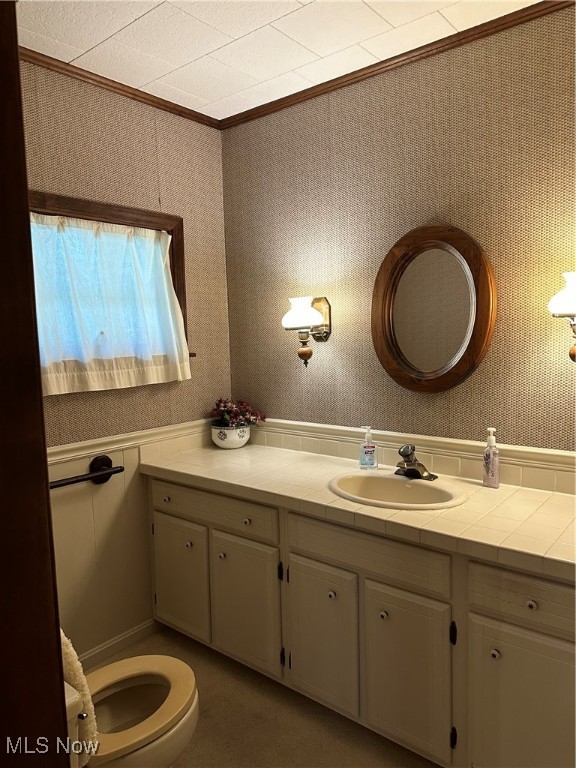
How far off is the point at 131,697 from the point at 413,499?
1.22m

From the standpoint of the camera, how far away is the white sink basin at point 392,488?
82.3 inches

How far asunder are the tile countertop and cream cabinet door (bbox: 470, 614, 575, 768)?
0.22 m

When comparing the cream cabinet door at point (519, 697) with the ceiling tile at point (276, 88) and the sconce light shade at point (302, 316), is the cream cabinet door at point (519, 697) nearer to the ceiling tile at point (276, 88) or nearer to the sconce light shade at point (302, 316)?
the sconce light shade at point (302, 316)

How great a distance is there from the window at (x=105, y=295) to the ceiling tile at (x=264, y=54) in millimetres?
761

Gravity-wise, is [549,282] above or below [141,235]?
below

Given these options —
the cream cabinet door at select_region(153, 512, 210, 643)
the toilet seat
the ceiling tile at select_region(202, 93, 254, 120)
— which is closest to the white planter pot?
the cream cabinet door at select_region(153, 512, 210, 643)

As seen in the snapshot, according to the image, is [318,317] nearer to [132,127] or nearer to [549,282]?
[549,282]

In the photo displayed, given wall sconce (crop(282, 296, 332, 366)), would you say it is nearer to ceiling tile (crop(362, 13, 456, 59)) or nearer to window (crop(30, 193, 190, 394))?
window (crop(30, 193, 190, 394))

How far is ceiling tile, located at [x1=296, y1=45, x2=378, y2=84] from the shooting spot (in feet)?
7.39

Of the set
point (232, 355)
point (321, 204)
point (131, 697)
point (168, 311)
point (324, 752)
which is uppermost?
point (321, 204)

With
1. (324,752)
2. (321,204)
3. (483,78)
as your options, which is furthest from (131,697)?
(483,78)

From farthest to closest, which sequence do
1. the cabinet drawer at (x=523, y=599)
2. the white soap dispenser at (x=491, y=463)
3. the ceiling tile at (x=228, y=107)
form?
the ceiling tile at (x=228, y=107) < the white soap dispenser at (x=491, y=463) < the cabinet drawer at (x=523, y=599)

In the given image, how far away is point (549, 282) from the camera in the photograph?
200 centimetres

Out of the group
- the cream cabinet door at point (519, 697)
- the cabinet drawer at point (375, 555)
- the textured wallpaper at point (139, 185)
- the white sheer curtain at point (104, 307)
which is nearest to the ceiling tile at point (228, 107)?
the textured wallpaper at point (139, 185)
